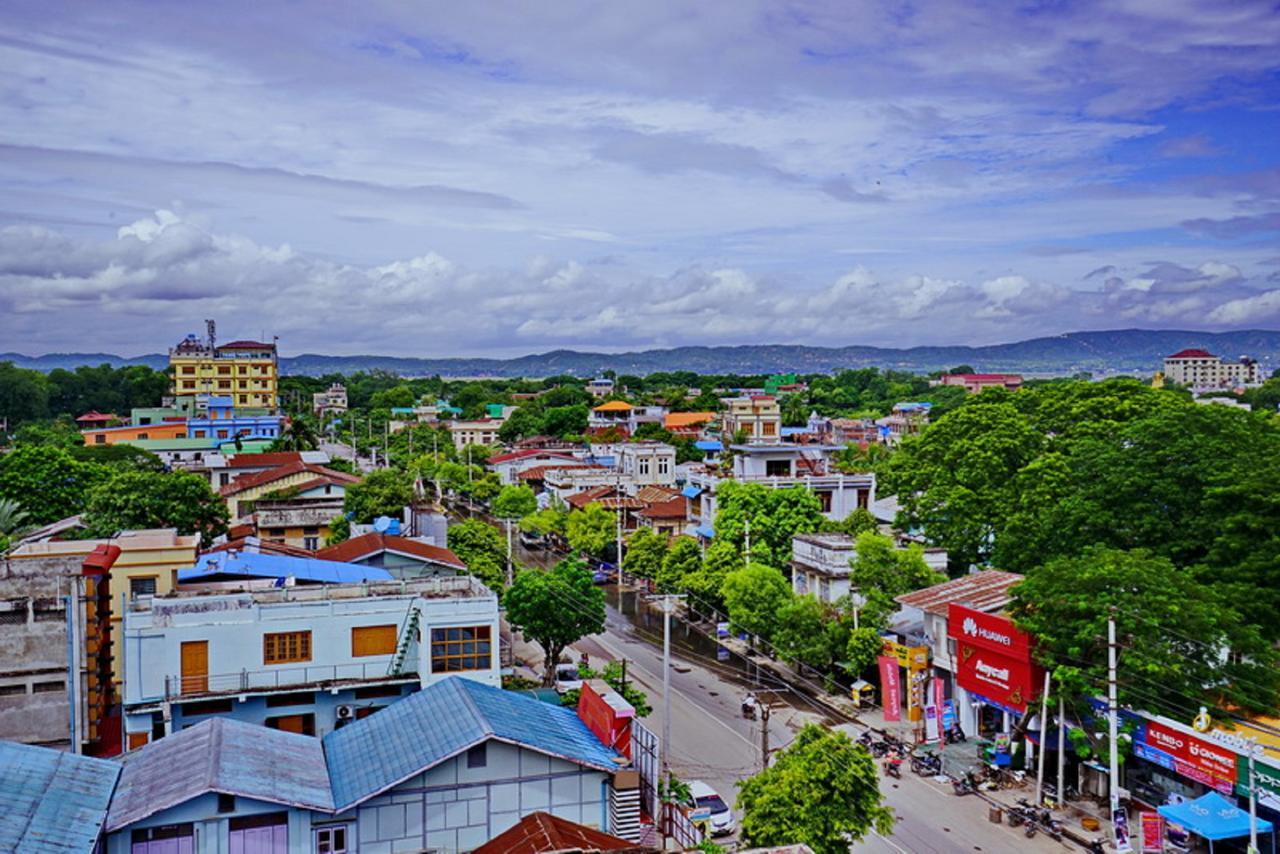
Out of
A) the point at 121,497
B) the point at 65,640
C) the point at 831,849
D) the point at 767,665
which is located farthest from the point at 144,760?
the point at 121,497

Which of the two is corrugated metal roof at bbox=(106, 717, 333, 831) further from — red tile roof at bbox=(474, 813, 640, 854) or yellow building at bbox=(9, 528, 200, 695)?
yellow building at bbox=(9, 528, 200, 695)

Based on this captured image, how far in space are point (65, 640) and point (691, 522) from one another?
116 feet

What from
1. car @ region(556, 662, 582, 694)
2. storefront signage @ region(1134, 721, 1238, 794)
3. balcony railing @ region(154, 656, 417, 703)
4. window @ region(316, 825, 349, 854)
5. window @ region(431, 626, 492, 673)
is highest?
window @ region(431, 626, 492, 673)

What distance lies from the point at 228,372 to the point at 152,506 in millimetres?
68309

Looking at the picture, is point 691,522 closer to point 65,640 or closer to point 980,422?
point 980,422

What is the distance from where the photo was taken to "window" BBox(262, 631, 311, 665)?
22484 mm

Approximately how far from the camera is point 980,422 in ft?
132

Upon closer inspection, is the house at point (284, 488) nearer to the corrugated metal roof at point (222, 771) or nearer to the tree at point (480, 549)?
the tree at point (480, 549)

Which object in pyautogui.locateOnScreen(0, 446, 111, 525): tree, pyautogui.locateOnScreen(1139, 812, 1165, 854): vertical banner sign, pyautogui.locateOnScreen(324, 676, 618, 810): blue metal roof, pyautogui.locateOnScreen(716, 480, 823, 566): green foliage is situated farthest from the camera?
pyautogui.locateOnScreen(0, 446, 111, 525): tree

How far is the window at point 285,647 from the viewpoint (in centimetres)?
2248

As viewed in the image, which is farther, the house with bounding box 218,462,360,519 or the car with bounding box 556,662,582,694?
the house with bounding box 218,462,360,519

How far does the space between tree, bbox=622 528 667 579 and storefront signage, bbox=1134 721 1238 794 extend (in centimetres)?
2576

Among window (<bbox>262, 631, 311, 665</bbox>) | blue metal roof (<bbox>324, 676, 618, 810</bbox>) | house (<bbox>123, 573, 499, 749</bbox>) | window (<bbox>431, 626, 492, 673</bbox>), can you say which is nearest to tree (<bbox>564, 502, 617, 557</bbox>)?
house (<bbox>123, 573, 499, 749</bbox>)

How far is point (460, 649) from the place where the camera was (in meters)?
23.3
